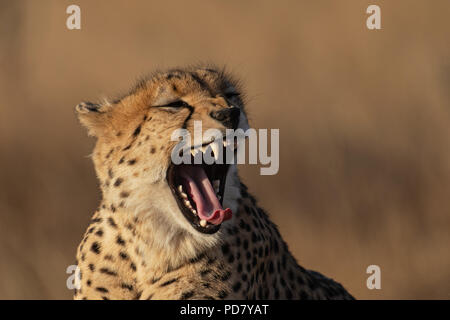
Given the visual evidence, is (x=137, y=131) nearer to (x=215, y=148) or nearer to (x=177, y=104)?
(x=177, y=104)

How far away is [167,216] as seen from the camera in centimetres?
413

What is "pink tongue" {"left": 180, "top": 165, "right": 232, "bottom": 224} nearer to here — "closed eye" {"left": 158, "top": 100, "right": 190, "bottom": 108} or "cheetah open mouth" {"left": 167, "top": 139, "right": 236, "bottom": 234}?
"cheetah open mouth" {"left": 167, "top": 139, "right": 236, "bottom": 234}

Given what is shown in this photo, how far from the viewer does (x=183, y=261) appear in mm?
4102

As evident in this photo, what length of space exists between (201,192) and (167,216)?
0.16 metres

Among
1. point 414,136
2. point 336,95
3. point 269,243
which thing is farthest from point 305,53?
point 269,243

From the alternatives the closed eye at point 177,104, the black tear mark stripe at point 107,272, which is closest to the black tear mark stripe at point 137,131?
the closed eye at point 177,104

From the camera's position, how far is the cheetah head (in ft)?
13.4

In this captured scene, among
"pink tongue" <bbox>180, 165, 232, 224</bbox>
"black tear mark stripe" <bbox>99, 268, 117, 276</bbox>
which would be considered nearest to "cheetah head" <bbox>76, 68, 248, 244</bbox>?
"pink tongue" <bbox>180, 165, 232, 224</bbox>

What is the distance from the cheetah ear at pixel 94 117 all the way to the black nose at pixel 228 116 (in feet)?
1.88

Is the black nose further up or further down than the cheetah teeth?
further up

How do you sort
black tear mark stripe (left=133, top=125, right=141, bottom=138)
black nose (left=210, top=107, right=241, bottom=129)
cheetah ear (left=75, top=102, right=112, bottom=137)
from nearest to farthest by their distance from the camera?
1. black nose (left=210, top=107, right=241, bottom=129)
2. black tear mark stripe (left=133, top=125, right=141, bottom=138)
3. cheetah ear (left=75, top=102, right=112, bottom=137)

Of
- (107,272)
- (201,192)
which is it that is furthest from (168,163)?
(107,272)

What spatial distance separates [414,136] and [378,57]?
0.77m

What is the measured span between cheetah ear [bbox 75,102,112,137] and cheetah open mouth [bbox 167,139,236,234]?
1.38 feet
